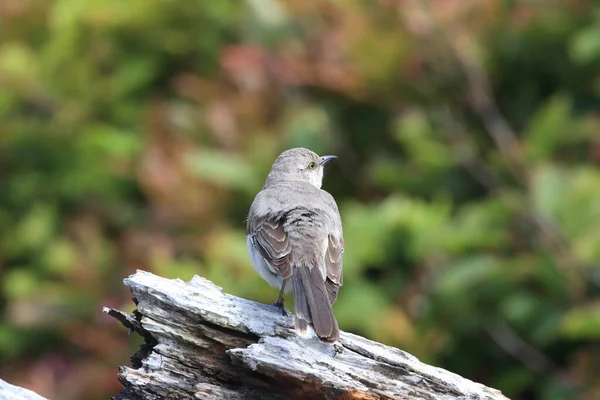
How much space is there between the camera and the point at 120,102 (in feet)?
45.3

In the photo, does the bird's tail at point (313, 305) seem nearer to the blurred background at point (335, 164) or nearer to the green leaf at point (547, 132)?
the blurred background at point (335, 164)

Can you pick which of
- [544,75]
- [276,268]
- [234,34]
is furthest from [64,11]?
[276,268]

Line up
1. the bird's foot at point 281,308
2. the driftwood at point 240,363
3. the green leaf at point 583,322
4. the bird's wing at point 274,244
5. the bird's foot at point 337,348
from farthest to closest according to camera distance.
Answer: the green leaf at point 583,322 < the bird's wing at point 274,244 < the bird's foot at point 281,308 < the bird's foot at point 337,348 < the driftwood at point 240,363

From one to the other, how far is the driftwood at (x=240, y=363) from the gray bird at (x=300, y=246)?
0.23 meters

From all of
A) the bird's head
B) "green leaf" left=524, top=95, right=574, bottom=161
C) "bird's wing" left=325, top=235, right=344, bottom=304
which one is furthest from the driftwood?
"green leaf" left=524, top=95, right=574, bottom=161

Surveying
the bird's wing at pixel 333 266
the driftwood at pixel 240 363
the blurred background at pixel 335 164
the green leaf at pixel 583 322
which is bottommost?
the driftwood at pixel 240 363

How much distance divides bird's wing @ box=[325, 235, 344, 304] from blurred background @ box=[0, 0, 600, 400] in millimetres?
3378

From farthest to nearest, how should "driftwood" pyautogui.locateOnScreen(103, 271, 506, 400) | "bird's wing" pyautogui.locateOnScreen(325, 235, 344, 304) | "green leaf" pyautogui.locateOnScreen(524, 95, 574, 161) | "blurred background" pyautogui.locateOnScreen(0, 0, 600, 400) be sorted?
"green leaf" pyautogui.locateOnScreen(524, 95, 574, 161) → "blurred background" pyautogui.locateOnScreen(0, 0, 600, 400) → "bird's wing" pyautogui.locateOnScreen(325, 235, 344, 304) → "driftwood" pyautogui.locateOnScreen(103, 271, 506, 400)

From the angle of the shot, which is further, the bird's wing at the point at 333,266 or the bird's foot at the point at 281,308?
the bird's wing at the point at 333,266

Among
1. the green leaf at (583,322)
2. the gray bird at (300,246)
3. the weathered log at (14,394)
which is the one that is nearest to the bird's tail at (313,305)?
the gray bird at (300,246)

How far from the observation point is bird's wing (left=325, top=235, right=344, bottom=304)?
6090 mm

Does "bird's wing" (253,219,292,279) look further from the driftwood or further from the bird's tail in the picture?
the driftwood

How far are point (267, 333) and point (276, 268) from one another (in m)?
0.85

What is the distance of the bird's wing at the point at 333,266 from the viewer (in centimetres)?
609
